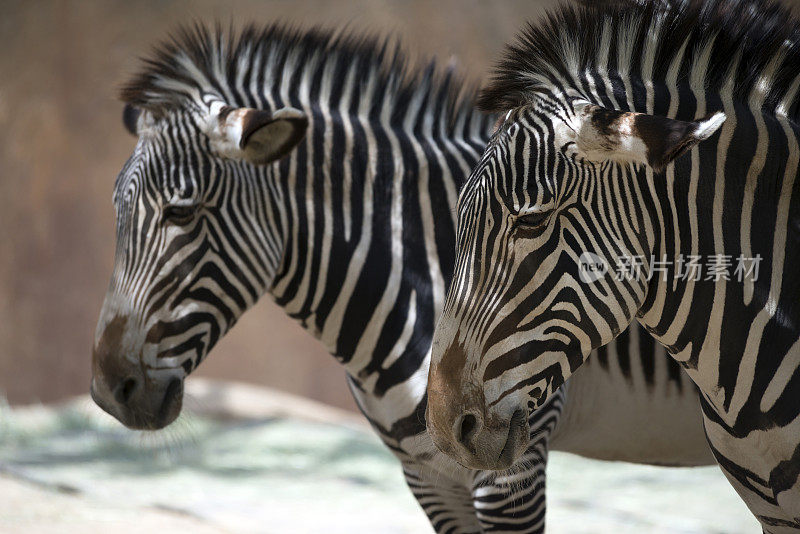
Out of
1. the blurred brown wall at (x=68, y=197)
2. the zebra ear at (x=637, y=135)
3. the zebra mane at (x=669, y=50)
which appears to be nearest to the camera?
the zebra ear at (x=637, y=135)

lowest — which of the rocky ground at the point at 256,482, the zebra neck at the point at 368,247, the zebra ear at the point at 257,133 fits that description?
the rocky ground at the point at 256,482

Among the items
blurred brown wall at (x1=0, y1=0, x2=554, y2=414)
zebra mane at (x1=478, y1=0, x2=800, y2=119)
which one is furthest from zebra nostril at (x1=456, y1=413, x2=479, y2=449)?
blurred brown wall at (x1=0, y1=0, x2=554, y2=414)

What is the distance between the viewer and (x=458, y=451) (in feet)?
6.26

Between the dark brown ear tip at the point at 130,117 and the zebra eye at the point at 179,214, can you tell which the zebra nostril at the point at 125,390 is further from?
the dark brown ear tip at the point at 130,117

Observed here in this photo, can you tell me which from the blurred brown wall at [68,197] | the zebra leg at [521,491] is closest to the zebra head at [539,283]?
the zebra leg at [521,491]

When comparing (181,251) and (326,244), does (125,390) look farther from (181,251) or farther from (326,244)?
(326,244)

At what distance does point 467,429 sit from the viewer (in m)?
1.90

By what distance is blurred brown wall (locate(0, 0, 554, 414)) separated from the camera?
966 centimetres

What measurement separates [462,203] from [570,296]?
0.38 m

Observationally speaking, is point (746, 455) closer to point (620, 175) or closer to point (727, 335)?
point (727, 335)

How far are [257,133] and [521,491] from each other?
5.32 ft

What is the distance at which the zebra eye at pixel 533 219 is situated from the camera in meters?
1.87

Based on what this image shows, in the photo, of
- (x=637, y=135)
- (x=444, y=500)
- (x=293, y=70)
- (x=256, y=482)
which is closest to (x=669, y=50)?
(x=637, y=135)

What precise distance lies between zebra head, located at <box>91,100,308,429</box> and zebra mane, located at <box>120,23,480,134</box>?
11.9 inches
